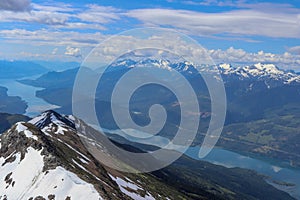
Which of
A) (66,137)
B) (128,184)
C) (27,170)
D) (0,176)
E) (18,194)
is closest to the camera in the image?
(18,194)

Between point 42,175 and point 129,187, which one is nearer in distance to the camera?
point 42,175

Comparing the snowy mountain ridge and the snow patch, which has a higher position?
the snowy mountain ridge

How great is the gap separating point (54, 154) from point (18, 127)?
25522 millimetres

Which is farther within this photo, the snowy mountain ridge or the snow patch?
the snow patch

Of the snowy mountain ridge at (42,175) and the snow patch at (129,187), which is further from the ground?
the snowy mountain ridge at (42,175)

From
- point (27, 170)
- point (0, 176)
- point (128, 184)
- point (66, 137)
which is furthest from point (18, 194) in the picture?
point (66, 137)

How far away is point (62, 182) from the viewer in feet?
251

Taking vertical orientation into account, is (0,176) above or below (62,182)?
below

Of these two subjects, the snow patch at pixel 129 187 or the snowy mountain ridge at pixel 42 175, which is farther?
the snow patch at pixel 129 187

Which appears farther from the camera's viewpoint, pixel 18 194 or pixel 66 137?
pixel 66 137

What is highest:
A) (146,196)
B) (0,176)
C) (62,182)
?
(62,182)

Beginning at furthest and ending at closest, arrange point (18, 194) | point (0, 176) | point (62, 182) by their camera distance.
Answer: point (0, 176)
point (18, 194)
point (62, 182)

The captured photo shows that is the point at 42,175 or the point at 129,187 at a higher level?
the point at 42,175

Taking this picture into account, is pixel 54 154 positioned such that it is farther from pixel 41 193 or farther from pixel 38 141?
pixel 41 193
